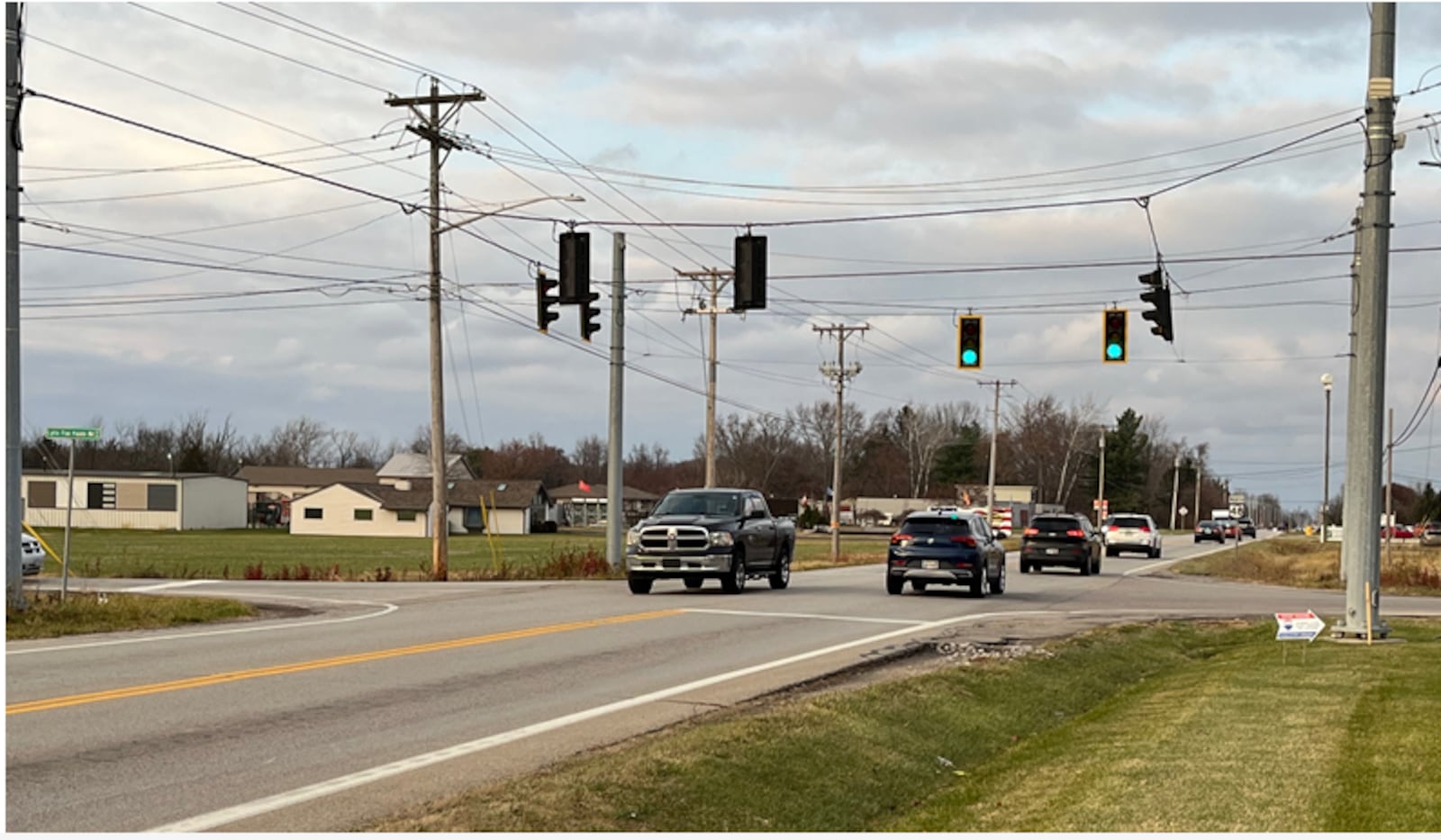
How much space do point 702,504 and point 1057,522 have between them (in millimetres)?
17797

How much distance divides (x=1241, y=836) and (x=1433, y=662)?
395 inches

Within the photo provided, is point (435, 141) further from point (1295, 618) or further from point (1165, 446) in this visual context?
point (1165, 446)

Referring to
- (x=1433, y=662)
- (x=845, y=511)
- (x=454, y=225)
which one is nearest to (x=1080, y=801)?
(x=1433, y=662)

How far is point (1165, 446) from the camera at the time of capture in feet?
610

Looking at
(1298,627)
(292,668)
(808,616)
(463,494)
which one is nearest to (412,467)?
(463,494)

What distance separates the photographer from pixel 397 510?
11188 centimetres

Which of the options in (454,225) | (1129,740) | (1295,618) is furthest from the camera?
(454,225)

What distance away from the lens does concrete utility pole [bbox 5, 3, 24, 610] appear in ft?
65.3

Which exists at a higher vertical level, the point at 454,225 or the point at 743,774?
the point at 454,225

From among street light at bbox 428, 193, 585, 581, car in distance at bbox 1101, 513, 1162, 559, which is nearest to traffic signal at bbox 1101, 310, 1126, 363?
street light at bbox 428, 193, 585, 581

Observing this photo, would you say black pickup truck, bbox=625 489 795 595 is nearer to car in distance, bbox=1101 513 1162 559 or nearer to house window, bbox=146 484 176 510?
car in distance, bbox=1101 513 1162 559

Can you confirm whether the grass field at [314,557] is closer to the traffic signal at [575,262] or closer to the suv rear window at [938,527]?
the suv rear window at [938,527]

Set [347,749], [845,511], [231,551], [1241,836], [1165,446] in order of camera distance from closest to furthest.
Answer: [1241,836] → [347,749] → [231,551] → [845,511] → [1165,446]

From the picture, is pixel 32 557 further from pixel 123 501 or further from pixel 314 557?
pixel 123 501
